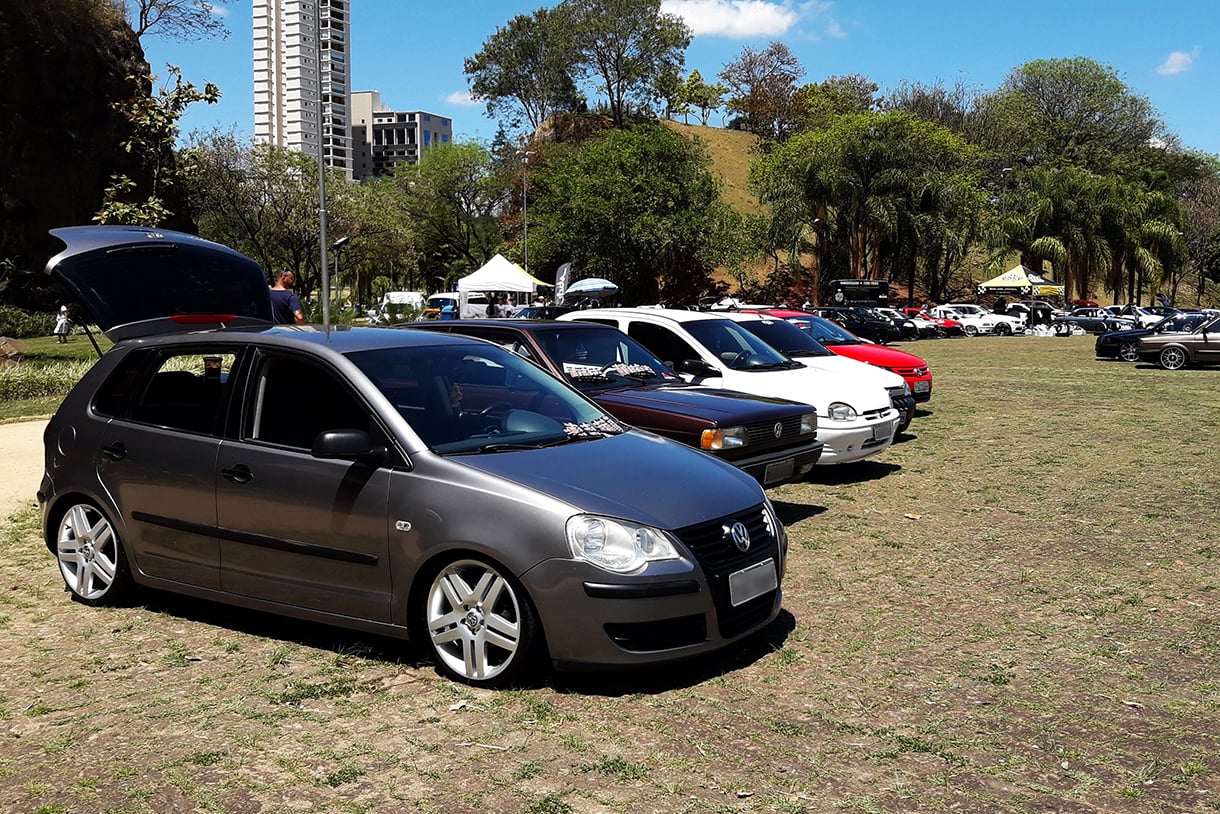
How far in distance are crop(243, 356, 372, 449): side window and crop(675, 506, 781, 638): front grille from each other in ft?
5.58

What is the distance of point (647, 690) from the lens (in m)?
4.78

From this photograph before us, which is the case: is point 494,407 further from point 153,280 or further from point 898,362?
point 898,362

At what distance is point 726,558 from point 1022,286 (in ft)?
207

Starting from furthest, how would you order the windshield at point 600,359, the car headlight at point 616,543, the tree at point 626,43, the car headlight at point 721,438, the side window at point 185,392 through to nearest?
1. the tree at point 626,43
2. the windshield at point 600,359
3. the car headlight at point 721,438
4. the side window at point 185,392
5. the car headlight at point 616,543

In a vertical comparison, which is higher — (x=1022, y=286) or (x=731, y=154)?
(x=731, y=154)

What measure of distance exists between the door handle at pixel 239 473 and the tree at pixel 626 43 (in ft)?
292

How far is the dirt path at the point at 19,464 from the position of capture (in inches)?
377

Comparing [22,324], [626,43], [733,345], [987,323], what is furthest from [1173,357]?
[626,43]

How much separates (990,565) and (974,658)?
205 centimetres

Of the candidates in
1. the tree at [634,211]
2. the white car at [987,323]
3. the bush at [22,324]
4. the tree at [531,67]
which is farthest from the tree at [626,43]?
the bush at [22,324]

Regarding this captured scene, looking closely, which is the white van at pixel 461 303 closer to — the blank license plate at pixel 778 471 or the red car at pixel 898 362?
the red car at pixel 898 362

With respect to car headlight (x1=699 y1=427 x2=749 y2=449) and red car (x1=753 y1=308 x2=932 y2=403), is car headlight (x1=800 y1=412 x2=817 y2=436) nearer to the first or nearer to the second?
car headlight (x1=699 y1=427 x2=749 y2=449)

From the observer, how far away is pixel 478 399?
5.54m

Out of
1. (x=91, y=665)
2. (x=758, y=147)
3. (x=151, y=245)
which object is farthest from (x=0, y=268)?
(x=758, y=147)
